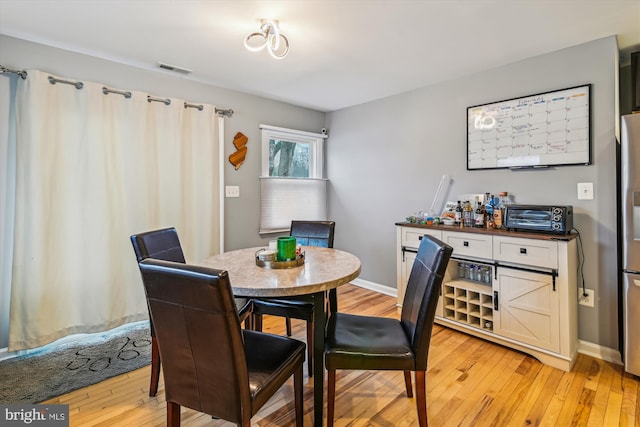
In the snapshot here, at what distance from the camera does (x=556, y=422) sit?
1603 millimetres

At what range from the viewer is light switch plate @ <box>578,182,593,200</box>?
7.27 feet

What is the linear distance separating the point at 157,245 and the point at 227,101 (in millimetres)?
1896

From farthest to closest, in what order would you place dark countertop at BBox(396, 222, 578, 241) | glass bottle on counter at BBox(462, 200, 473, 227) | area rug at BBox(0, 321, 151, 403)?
glass bottle on counter at BBox(462, 200, 473, 227) < dark countertop at BBox(396, 222, 578, 241) < area rug at BBox(0, 321, 151, 403)

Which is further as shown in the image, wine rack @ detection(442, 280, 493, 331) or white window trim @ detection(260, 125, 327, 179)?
white window trim @ detection(260, 125, 327, 179)

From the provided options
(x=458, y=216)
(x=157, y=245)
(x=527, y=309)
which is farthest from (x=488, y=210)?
(x=157, y=245)

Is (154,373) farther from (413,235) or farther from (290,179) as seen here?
(290,179)

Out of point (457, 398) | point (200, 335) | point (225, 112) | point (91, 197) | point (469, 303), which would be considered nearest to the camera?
point (200, 335)

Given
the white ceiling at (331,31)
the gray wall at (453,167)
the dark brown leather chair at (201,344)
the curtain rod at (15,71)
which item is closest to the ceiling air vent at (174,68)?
the white ceiling at (331,31)

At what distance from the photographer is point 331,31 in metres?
2.04

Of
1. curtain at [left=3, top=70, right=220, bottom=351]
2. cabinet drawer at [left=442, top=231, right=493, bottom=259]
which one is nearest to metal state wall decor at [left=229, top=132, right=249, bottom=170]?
curtain at [left=3, top=70, right=220, bottom=351]

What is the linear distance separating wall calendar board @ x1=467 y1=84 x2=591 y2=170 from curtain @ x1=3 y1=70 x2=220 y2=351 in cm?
254

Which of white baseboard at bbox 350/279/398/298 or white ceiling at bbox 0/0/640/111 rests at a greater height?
white ceiling at bbox 0/0/640/111

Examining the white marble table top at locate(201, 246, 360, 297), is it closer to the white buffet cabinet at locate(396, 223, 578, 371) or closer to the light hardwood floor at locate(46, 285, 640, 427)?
the light hardwood floor at locate(46, 285, 640, 427)

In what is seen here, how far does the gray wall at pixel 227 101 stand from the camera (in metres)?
2.25
